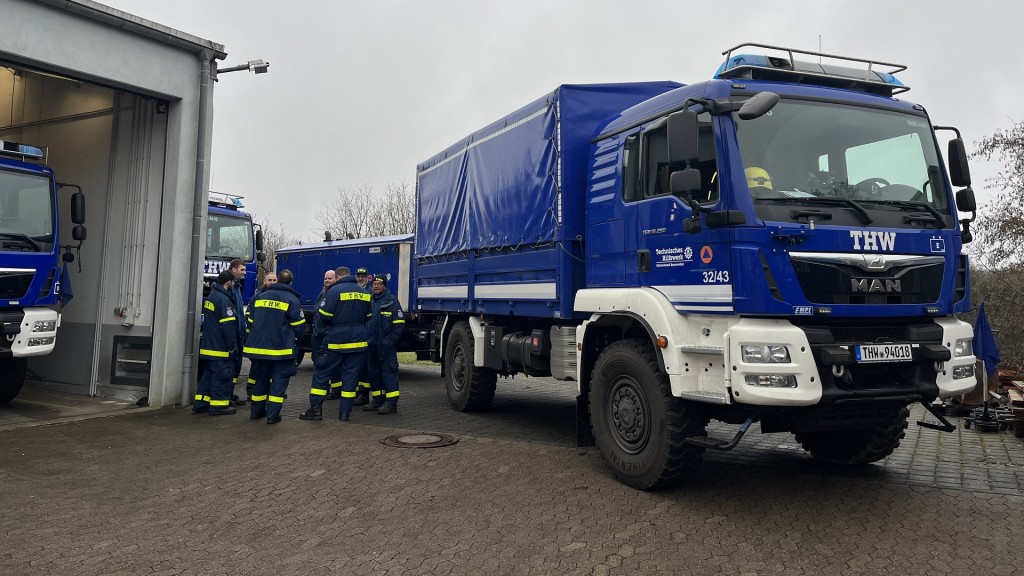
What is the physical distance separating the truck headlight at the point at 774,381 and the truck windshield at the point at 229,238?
42.1 feet

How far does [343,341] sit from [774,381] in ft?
17.7

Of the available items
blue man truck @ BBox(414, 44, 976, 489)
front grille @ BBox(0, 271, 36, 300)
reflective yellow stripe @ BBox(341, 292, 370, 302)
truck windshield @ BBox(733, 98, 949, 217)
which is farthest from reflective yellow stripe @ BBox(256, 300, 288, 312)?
truck windshield @ BBox(733, 98, 949, 217)

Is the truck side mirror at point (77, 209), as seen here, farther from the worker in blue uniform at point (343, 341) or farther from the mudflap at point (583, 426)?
the mudflap at point (583, 426)

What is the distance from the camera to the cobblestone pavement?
4.21m

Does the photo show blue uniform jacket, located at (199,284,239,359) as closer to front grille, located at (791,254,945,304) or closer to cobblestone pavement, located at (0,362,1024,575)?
cobblestone pavement, located at (0,362,1024,575)

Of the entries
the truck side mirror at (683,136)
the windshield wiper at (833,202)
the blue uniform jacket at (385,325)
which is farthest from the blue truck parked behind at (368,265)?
the windshield wiper at (833,202)

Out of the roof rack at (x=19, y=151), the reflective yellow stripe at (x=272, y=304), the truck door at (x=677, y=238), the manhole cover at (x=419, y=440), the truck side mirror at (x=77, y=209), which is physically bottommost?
the manhole cover at (x=419, y=440)

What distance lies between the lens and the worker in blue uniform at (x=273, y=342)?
8.32 metres

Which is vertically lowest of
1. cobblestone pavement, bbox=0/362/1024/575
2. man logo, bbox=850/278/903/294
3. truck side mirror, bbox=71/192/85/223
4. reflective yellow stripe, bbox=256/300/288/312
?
cobblestone pavement, bbox=0/362/1024/575

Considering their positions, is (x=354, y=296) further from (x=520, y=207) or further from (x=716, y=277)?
(x=716, y=277)

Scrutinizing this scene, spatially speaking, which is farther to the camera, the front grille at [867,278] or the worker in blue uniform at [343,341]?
the worker in blue uniform at [343,341]

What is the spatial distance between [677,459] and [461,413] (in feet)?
15.3

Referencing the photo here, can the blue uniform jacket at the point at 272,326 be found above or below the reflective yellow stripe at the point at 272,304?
below

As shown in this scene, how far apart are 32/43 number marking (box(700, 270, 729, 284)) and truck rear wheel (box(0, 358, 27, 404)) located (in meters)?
9.03
